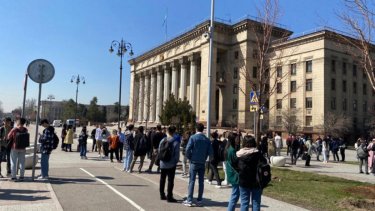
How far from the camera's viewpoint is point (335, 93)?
207ft

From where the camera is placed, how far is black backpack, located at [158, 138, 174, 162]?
29.9 ft

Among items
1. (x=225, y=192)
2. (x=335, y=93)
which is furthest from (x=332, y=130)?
(x=225, y=192)

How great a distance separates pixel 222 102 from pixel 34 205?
67.8 meters

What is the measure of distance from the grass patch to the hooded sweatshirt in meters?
3.38

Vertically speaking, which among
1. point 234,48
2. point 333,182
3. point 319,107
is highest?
point 234,48

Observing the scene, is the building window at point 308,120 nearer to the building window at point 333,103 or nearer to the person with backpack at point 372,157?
the building window at point 333,103

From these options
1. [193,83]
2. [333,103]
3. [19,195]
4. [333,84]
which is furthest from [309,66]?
[19,195]

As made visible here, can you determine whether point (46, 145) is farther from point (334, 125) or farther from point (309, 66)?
point (309, 66)

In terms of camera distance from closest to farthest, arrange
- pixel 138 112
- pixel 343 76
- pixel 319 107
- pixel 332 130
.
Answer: pixel 332 130 → pixel 319 107 → pixel 343 76 → pixel 138 112

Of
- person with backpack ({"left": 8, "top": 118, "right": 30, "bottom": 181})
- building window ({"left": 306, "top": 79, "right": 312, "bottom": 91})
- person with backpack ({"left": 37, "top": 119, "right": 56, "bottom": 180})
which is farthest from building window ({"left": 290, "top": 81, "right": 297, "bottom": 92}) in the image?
person with backpack ({"left": 8, "top": 118, "right": 30, "bottom": 181})

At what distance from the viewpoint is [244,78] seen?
200 ft

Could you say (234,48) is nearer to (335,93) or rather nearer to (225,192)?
(335,93)

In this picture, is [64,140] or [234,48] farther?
[234,48]

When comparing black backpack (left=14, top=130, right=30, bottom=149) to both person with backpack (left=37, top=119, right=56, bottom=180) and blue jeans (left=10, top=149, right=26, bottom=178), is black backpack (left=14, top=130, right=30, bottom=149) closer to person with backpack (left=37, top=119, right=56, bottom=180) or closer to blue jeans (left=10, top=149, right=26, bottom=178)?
blue jeans (left=10, top=149, right=26, bottom=178)
